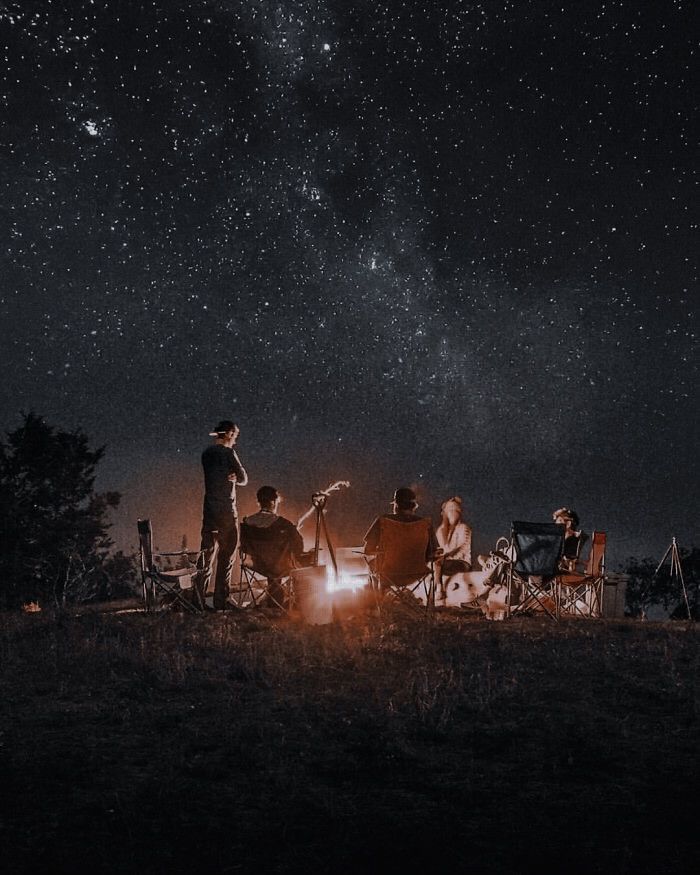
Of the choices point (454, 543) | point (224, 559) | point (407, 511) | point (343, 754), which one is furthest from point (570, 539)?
point (343, 754)

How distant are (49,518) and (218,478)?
19.6 m

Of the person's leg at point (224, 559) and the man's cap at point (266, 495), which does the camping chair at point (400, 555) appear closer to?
the man's cap at point (266, 495)

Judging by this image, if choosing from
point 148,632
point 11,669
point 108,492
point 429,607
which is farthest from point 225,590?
point 108,492

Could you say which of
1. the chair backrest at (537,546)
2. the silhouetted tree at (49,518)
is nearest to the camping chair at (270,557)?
the chair backrest at (537,546)

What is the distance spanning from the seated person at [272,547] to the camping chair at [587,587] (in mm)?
3011

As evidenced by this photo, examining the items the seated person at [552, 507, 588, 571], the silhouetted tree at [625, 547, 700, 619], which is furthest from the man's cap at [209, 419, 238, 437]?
the silhouetted tree at [625, 547, 700, 619]

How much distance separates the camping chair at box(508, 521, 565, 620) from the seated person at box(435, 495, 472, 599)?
0.98 metres

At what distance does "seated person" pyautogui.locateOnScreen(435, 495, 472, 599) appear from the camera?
8.73 m

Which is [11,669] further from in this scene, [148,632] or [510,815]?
[510,815]

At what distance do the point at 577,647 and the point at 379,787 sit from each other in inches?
140

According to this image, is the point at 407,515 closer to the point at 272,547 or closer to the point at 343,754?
the point at 272,547

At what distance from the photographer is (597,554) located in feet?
28.4

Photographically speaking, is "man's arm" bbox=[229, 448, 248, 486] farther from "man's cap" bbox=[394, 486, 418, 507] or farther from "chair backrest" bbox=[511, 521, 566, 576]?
"chair backrest" bbox=[511, 521, 566, 576]

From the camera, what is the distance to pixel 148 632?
19.9 feet
